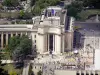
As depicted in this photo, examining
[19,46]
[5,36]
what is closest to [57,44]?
[19,46]

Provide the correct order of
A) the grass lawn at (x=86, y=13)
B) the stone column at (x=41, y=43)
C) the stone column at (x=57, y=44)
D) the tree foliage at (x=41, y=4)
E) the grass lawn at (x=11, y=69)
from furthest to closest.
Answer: the grass lawn at (x=86, y=13) < the tree foliage at (x=41, y=4) < the stone column at (x=41, y=43) < the stone column at (x=57, y=44) < the grass lawn at (x=11, y=69)

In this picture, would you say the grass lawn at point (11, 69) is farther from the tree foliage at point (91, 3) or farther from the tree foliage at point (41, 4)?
the tree foliage at point (91, 3)

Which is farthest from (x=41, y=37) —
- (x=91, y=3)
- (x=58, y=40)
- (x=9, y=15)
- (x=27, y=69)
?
(x=91, y=3)

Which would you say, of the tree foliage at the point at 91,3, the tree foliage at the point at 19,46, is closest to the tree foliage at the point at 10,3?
the tree foliage at the point at 91,3

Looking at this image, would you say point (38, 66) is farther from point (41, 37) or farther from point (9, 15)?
point (9, 15)

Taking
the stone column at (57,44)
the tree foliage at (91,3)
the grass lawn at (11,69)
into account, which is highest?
the tree foliage at (91,3)

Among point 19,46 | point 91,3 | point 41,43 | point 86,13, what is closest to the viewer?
point 19,46

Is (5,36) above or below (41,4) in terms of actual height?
below

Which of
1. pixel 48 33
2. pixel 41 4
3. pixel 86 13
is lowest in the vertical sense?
pixel 86 13

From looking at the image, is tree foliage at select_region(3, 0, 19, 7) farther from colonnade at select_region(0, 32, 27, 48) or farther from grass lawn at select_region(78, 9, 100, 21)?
colonnade at select_region(0, 32, 27, 48)

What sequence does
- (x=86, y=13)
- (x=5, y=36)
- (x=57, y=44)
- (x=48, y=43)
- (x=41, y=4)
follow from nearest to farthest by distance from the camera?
(x=57, y=44) → (x=48, y=43) → (x=5, y=36) → (x=86, y=13) → (x=41, y=4)

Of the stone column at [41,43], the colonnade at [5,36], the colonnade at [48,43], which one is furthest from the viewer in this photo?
the colonnade at [5,36]

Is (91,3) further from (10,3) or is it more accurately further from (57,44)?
(57,44)

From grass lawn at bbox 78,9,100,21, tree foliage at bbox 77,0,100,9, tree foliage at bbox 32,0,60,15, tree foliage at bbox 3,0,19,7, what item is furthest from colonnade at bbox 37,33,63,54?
tree foliage at bbox 3,0,19,7
